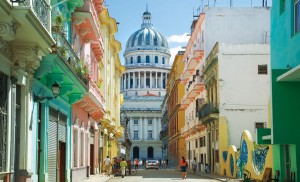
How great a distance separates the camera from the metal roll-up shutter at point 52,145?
1883cm

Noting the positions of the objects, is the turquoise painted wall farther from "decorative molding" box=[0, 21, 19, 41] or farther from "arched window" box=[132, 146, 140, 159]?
"arched window" box=[132, 146, 140, 159]

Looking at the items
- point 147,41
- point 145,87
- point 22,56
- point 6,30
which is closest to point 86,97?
point 22,56

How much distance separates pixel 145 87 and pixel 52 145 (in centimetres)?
12220

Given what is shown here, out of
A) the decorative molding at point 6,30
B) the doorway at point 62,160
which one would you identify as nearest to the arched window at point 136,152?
the doorway at point 62,160

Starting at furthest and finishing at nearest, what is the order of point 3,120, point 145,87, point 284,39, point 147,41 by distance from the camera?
point 145,87 < point 147,41 < point 284,39 < point 3,120

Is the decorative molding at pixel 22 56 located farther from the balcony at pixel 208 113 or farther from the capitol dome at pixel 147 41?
the capitol dome at pixel 147 41

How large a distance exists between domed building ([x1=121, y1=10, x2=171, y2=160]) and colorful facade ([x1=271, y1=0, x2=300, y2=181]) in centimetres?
11156

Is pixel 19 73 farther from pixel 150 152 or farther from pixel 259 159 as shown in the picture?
pixel 150 152

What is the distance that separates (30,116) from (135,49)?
125468 mm

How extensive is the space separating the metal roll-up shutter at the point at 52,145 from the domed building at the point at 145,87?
109 metres

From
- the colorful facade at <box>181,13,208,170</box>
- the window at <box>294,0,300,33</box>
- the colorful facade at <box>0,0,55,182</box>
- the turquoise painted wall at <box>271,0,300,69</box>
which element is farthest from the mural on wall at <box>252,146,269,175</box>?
the colorful facade at <box>181,13,208,170</box>

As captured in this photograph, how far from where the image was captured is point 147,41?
140250mm

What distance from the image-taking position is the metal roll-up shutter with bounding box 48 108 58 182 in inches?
741

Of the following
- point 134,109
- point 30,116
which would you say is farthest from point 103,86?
point 134,109
